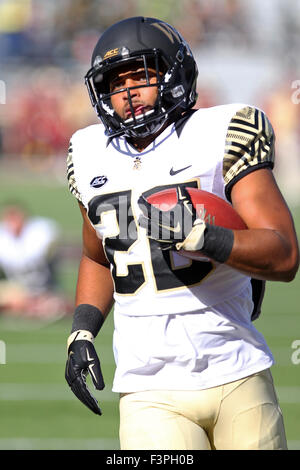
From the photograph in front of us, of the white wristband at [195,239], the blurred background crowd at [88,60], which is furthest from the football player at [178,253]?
the blurred background crowd at [88,60]

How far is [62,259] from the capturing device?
1430cm

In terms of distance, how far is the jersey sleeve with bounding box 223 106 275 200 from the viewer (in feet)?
8.74

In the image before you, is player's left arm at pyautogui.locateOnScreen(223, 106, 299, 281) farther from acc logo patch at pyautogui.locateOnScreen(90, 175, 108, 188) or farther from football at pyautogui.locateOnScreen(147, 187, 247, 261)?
acc logo patch at pyautogui.locateOnScreen(90, 175, 108, 188)

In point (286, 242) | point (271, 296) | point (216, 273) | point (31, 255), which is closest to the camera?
point (286, 242)

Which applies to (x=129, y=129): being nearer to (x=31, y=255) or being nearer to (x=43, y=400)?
(x=43, y=400)

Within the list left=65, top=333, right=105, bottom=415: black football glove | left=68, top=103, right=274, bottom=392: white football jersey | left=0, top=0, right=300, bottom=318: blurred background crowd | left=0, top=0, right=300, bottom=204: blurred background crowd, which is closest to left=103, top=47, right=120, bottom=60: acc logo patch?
left=68, top=103, right=274, bottom=392: white football jersey

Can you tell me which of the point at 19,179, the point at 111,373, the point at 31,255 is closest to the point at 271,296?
the point at 31,255

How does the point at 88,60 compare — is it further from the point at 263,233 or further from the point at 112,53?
the point at 263,233

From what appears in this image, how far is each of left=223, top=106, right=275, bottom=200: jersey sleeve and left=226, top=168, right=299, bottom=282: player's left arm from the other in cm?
2

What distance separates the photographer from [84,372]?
2.94 meters

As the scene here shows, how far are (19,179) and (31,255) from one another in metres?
16.0

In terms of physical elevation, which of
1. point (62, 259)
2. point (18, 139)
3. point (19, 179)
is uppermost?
point (18, 139)

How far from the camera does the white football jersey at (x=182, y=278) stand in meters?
2.68

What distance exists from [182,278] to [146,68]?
0.68 metres
